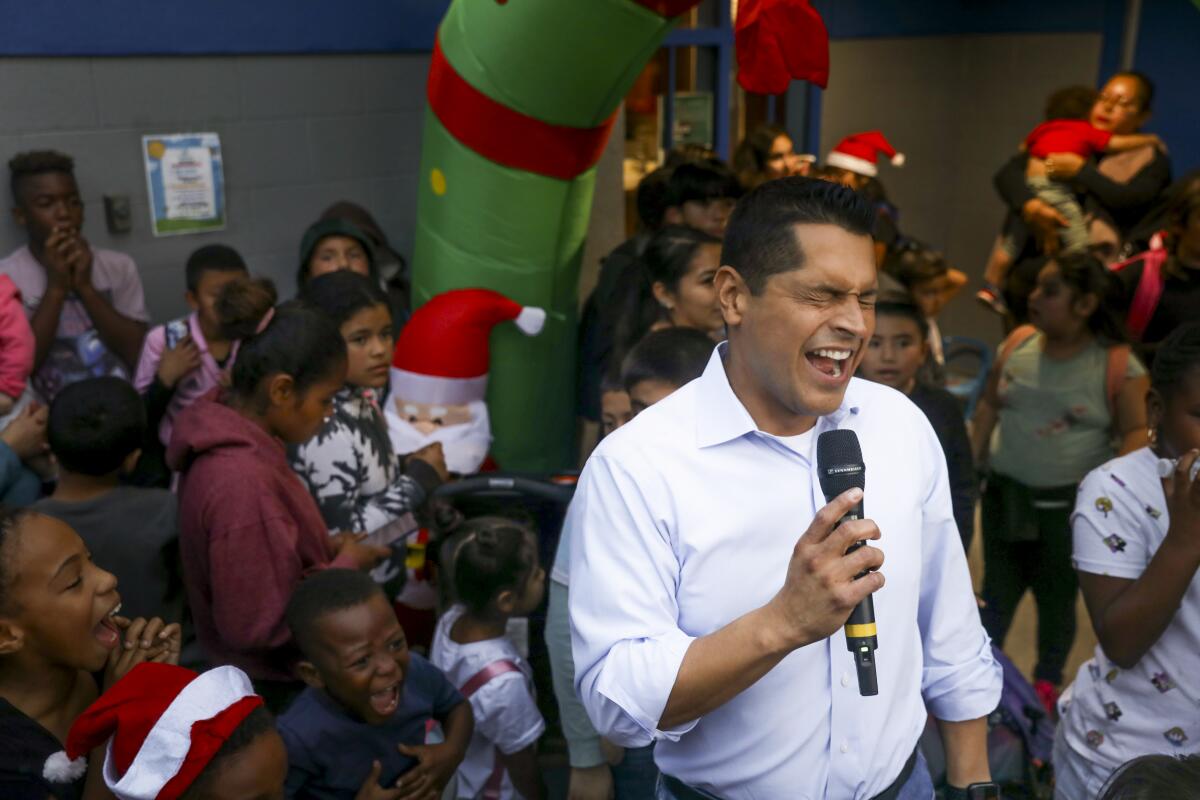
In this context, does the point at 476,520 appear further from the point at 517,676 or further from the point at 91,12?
the point at 91,12

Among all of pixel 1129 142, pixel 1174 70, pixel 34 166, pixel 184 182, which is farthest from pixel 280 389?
pixel 1174 70

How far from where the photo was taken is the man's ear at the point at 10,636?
5.96 feet

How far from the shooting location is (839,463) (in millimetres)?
1466

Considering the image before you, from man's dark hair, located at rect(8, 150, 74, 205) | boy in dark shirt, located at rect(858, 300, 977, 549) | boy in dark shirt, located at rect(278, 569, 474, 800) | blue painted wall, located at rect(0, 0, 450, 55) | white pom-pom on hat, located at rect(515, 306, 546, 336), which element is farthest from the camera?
blue painted wall, located at rect(0, 0, 450, 55)

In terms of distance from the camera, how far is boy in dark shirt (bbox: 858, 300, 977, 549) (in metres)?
2.76

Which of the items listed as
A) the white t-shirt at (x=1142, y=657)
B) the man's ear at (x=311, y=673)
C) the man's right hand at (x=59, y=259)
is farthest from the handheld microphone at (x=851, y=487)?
the man's right hand at (x=59, y=259)

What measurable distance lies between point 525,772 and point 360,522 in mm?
714

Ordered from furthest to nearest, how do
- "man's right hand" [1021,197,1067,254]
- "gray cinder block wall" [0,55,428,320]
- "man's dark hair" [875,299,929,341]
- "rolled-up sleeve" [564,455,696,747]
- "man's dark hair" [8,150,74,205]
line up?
"man's right hand" [1021,197,1067,254]
"gray cinder block wall" [0,55,428,320]
"man's dark hair" [8,150,74,205]
"man's dark hair" [875,299,929,341]
"rolled-up sleeve" [564,455,696,747]

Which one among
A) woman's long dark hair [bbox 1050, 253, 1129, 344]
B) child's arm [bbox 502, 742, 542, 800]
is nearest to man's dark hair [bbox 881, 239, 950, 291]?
woman's long dark hair [bbox 1050, 253, 1129, 344]

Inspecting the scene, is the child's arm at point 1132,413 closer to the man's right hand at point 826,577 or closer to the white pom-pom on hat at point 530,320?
the white pom-pom on hat at point 530,320

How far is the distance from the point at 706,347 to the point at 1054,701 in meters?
1.71

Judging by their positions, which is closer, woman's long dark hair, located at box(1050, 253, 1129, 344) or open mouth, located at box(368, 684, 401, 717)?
open mouth, located at box(368, 684, 401, 717)

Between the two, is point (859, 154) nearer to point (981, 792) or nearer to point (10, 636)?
point (981, 792)

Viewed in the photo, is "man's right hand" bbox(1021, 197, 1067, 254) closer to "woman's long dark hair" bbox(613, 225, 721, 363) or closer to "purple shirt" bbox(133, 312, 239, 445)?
"woman's long dark hair" bbox(613, 225, 721, 363)
